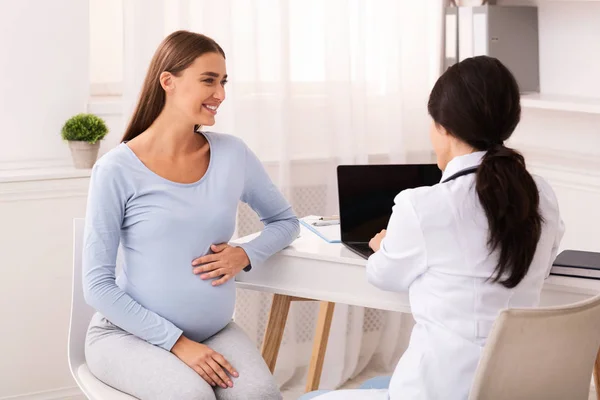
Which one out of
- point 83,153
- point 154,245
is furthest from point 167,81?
point 83,153

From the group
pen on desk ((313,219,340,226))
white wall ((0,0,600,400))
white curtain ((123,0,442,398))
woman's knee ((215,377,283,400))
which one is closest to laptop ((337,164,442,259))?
pen on desk ((313,219,340,226))

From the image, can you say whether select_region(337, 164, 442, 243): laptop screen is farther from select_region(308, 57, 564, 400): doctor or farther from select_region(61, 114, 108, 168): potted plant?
select_region(61, 114, 108, 168): potted plant

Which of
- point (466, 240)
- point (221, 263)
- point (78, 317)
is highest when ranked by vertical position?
point (466, 240)

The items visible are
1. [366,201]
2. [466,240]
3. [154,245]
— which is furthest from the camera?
[366,201]

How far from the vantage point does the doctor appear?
169 cm

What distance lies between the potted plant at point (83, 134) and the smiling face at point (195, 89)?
87cm

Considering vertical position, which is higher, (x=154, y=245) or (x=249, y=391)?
(x=154, y=245)

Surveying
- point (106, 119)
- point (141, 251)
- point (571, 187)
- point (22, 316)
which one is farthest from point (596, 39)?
point (22, 316)

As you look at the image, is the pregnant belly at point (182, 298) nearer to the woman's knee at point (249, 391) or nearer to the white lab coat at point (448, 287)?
the woman's knee at point (249, 391)

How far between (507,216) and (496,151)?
0.44 ft

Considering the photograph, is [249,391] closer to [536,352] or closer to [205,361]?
[205,361]

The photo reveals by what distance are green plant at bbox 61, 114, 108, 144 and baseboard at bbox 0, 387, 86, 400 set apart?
0.82 m

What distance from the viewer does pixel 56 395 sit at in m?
3.06

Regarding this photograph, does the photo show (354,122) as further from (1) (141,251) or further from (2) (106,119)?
(1) (141,251)
